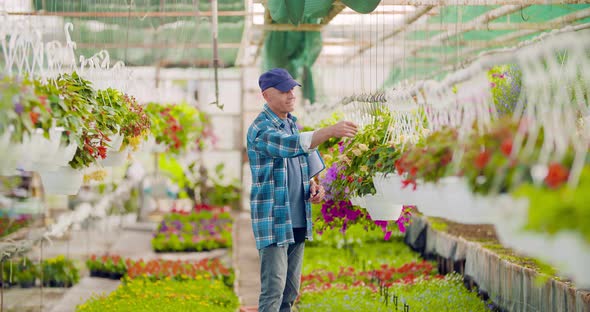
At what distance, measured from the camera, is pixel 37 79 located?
2.67m

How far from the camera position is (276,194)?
3.70m

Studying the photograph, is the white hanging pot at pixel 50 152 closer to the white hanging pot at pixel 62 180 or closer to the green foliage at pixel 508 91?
the white hanging pot at pixel 62 180

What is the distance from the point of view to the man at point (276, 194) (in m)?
3.62

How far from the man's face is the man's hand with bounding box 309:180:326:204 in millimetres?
397

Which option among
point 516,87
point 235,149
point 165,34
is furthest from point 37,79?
point 235,149

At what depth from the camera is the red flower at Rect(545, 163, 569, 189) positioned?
160 centimetres

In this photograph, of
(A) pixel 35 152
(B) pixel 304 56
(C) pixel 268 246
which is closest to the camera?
(A) pixel 35 152

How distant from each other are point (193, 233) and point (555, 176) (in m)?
7.88

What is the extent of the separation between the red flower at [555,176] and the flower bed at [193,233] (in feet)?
23.3

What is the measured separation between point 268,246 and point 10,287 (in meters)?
2.24

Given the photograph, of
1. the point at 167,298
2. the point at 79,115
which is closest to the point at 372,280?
the point at 167,298

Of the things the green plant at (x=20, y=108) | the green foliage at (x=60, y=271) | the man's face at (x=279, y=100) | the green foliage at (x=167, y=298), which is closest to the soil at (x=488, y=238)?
the man's face at (x=279, y=100)

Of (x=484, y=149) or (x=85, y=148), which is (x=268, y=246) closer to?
(x=85, y=148)

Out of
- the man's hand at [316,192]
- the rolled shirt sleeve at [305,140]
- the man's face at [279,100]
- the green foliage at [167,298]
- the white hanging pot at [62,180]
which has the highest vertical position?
the man's face at [279,100]
